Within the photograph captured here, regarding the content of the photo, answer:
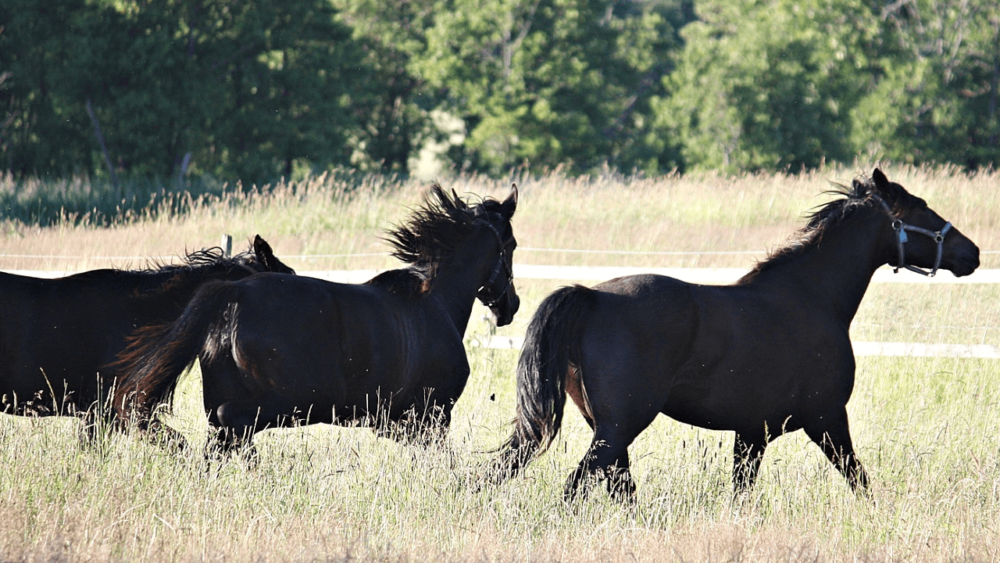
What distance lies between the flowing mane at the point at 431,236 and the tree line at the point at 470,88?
89.5 feet

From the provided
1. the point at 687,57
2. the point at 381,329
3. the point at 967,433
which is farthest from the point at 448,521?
the point at 687,57

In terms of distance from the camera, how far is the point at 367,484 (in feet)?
17.0

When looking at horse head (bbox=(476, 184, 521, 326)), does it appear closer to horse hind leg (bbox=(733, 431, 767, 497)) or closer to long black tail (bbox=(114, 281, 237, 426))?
horse hind leg (bbox=(733, 431, 767, 497))

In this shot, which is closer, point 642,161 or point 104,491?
point 104,491

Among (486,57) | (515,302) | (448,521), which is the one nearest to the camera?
(448,521)

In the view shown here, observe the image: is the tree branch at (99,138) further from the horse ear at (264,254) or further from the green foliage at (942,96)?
the horse ear at (264,254)

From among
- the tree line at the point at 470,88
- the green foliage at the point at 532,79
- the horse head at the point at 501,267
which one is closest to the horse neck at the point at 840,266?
the horse head at the point at 501,267

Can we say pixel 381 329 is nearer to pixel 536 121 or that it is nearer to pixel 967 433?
pixel 967 433

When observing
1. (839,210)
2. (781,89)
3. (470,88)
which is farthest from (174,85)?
(839,210)

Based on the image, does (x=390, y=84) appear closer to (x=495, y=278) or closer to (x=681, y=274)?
(x=681, y=274)

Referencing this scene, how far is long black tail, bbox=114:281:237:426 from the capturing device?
5219 mm

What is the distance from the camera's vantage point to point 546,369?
206 inches

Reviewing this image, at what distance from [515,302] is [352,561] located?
114 inches

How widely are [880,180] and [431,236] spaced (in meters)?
2.59
